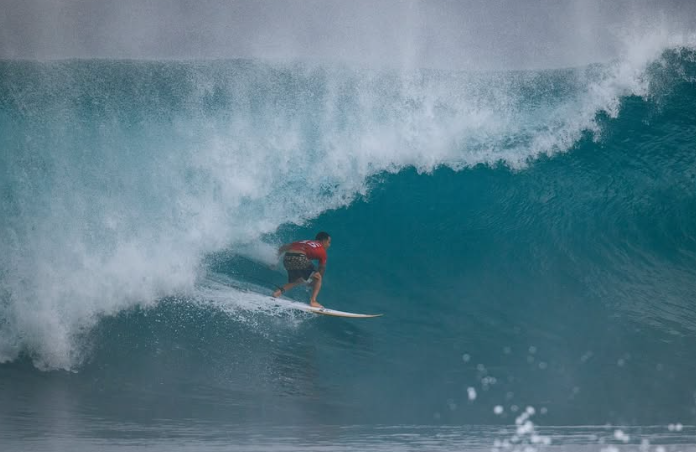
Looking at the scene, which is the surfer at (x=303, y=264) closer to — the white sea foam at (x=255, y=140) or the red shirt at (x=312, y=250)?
the red shirt at (x=312, y=250)

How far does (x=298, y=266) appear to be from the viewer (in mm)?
6137

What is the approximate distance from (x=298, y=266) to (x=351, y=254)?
4.82ft

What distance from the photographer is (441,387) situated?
488 cm

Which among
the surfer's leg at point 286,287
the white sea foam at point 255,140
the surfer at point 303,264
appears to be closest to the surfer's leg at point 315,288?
the surfer at point 303,264

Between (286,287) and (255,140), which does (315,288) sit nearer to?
(286,287)

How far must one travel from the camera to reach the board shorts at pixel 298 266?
20.1 ft

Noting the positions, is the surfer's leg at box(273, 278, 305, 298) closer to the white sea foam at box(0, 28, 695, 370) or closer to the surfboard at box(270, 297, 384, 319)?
the surfboard at box(270, 297, 384, 319)

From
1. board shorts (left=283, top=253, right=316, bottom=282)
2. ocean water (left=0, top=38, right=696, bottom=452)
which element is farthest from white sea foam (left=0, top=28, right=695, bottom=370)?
board shorts (left=283, top=253, right=316, bottom=282)

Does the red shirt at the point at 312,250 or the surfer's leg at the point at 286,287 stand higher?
the red shirt at the point at 312,250

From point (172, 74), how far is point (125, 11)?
3.69 feet

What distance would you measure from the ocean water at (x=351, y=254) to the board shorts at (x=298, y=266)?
0.37m

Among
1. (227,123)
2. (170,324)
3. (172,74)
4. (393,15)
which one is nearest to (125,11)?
(172,74)

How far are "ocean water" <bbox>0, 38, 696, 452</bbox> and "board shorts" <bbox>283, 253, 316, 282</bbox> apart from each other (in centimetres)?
37

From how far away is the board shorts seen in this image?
614cm
